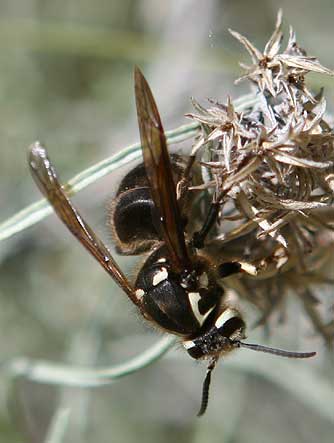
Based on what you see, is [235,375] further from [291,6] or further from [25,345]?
[291,6]

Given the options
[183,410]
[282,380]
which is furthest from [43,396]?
[282,380]

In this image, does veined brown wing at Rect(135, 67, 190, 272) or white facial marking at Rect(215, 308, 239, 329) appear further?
white facial marking at Rect(215, 308, 239, 329)

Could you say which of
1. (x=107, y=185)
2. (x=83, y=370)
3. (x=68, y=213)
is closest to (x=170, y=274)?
(x=68, y=213)

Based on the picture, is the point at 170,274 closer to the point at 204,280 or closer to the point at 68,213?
the point at 204,280

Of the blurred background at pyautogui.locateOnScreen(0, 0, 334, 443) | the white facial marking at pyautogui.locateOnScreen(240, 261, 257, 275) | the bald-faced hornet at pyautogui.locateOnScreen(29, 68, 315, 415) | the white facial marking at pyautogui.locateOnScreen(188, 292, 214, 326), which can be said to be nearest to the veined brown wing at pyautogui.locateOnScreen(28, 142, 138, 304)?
the bald-faced hornet at pyautogui.locateOnScreen(29, 68, 315, 415)

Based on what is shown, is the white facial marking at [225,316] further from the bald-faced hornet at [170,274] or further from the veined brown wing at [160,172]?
the veined brown wing at [160,172]

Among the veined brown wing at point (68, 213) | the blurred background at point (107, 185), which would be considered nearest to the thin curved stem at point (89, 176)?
the veined brown wing at point (68, 213)

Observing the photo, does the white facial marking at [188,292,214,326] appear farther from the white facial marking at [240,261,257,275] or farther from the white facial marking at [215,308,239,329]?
the white facial marking at [240,261,257,275]
